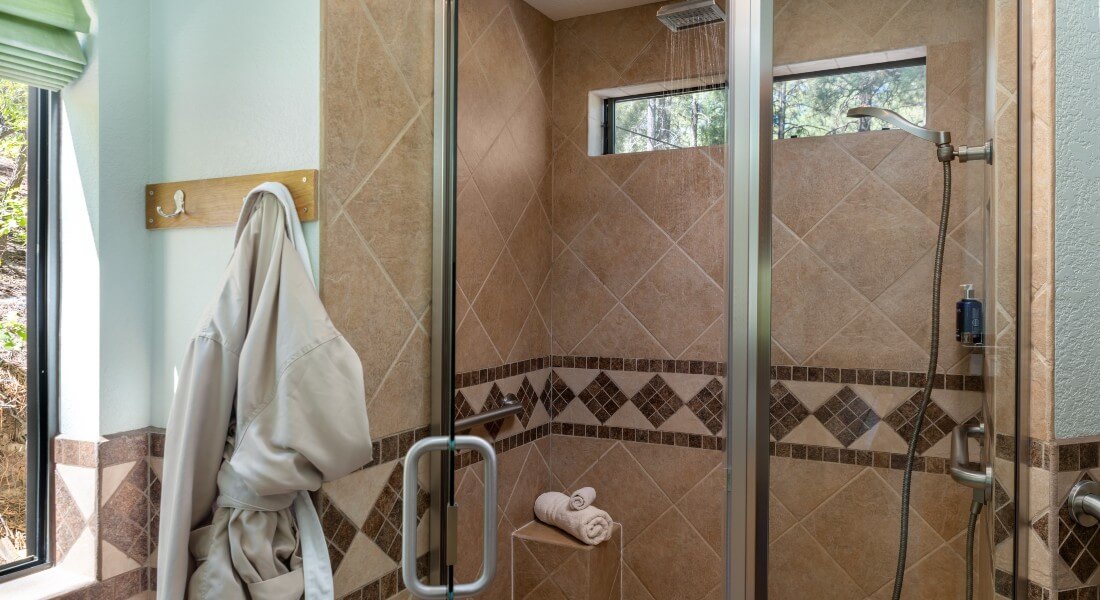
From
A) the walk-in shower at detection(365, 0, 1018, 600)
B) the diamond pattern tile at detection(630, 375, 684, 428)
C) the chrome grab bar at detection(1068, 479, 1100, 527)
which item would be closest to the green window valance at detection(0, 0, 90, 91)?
the walk-in shower at detection(365, 0, 1018, 600)

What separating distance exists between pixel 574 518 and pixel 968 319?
77 centimetres

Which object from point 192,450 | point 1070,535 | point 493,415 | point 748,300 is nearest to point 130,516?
point 192,450

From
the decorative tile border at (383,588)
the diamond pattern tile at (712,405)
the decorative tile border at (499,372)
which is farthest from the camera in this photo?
the decorative tile border at (383,588)

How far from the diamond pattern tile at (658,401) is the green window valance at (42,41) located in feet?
4.42

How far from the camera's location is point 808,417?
3.98 ft

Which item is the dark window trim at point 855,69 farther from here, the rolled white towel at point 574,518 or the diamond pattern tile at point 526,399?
the rolled white towel at point 574,518

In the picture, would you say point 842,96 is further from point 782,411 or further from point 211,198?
point 211,198

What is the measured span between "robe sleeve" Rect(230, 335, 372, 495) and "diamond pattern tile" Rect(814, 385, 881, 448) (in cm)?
84

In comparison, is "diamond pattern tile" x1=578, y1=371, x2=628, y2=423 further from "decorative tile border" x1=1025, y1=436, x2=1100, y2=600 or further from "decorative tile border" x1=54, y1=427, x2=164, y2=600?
"decorative tile border" x1=54, y1=427, x2=164, y2=600

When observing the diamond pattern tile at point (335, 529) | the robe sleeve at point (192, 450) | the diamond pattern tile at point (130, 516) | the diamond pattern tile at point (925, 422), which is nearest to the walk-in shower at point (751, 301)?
the diamond pattern tile at point (925, 422)

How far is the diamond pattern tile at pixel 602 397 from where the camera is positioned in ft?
4.22

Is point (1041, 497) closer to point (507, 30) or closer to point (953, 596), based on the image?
point (953, 596)

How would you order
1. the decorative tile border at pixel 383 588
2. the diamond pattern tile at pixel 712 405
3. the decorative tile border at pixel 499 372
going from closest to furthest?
the diamond pattern tile at pixel 712 405 < the decorative tile border at pixel 499 372 < the decorative tile border at pixel 383 588

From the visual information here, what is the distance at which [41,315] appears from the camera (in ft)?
4.81
